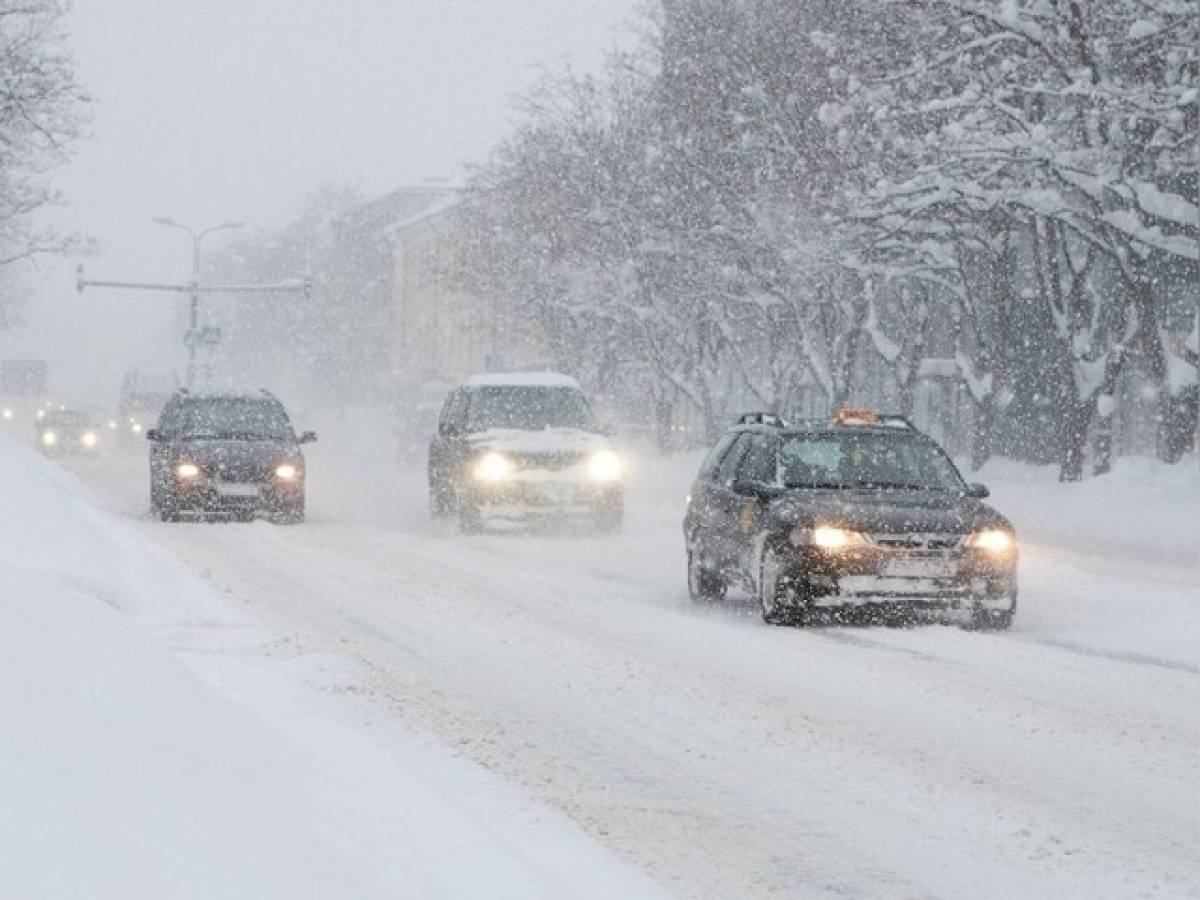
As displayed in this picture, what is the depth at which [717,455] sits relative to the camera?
55.5 feet

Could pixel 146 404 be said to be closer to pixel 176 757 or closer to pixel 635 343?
pixel 635 343

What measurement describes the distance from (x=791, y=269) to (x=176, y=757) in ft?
109

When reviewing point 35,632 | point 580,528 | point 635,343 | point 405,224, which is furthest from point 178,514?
point 405,224

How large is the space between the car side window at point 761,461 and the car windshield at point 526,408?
398 inches

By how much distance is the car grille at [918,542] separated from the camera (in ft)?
45.0

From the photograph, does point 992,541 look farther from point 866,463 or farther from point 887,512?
point 866,463

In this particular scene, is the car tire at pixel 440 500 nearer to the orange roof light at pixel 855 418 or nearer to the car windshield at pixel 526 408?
the car windshield at pixel 526 408

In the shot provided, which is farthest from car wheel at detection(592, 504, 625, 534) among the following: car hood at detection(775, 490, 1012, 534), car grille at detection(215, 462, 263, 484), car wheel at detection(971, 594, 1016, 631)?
car wheel at detection(971, 594, 1016, 631)

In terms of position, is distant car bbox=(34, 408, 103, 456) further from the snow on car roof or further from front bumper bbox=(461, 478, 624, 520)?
front bumper bbox=(461, 478, 624, 520)

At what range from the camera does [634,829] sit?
23.5 feet

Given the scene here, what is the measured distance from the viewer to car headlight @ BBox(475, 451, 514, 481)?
24578 millimetres

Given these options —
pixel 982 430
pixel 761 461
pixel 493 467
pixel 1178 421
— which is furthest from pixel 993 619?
pixel 982 430

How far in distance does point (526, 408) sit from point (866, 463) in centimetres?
1162

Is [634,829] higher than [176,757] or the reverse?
the reverse
